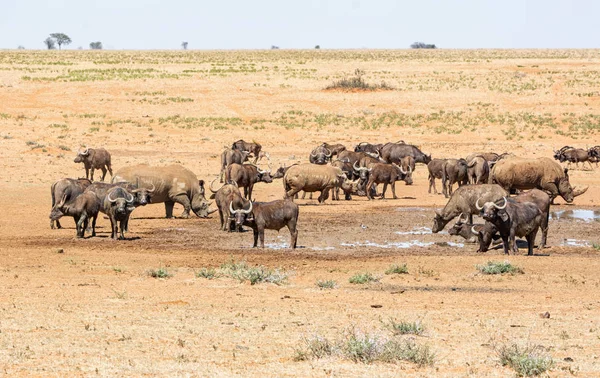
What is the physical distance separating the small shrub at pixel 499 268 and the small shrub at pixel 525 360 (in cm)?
610

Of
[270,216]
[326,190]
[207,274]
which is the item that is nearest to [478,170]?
[326,190]

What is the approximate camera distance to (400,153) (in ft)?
115

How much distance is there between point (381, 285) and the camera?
14.9m

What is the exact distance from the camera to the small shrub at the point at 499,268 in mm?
15719

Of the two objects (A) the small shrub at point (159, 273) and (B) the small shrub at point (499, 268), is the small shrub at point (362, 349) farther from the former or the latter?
(B) the small shrub at point (499, 268)

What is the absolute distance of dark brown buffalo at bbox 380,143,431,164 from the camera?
34719 millimetres

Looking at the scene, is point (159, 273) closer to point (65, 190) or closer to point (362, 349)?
point (362, 349)

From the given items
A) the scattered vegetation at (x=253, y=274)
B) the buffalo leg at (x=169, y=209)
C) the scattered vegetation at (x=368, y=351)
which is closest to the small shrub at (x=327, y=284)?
the scattered vegetation at (x=253, y=274)

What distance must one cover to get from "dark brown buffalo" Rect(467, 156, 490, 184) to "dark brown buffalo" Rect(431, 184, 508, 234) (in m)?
7.44

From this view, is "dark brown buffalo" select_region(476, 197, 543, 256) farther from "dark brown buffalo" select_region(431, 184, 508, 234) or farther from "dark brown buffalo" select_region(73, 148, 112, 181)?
"dark brown buffalo" select_region(73, 148, 112, 181)

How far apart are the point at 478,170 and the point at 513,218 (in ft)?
36.4

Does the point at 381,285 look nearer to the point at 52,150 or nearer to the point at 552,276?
the point at 552,276

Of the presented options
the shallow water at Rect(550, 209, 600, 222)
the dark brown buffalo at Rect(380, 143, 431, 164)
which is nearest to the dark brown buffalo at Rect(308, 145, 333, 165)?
the dark brown buffalo at Rect(380, 143, 431, 164)

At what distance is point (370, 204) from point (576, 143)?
2228cm
